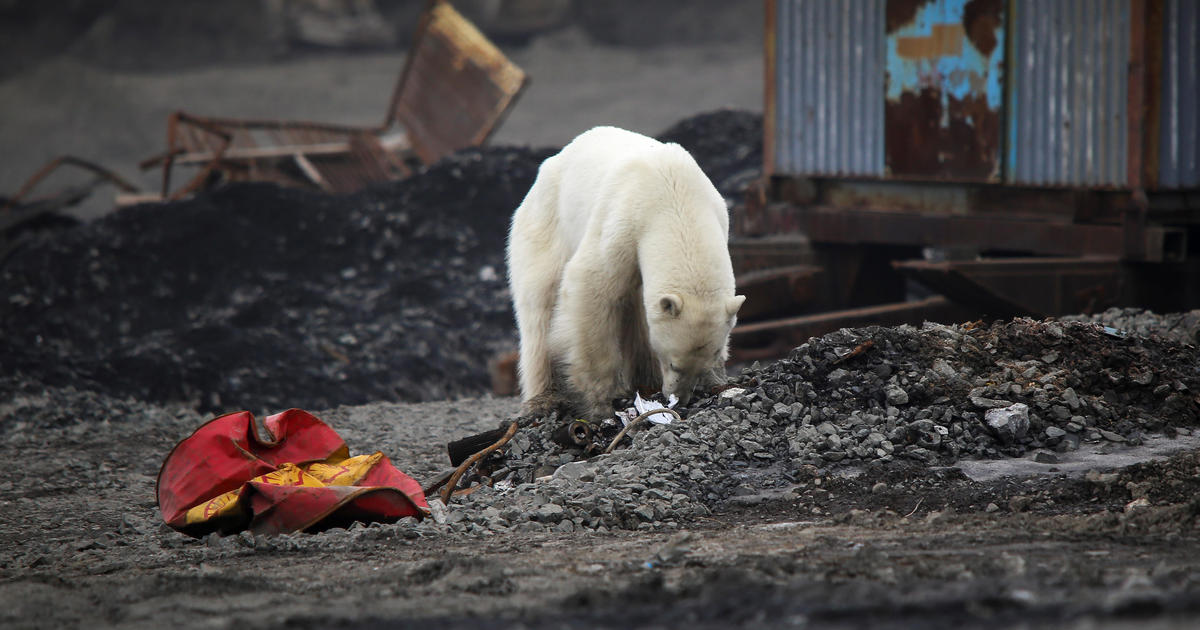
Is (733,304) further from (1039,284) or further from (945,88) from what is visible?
(945,88)

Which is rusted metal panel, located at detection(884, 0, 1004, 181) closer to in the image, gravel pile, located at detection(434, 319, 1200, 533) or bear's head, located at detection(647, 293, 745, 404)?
gravel pile, located at detection(434, 319, 1200, 533)

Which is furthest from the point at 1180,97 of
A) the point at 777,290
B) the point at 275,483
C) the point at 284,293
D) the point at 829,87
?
the point at 284,293

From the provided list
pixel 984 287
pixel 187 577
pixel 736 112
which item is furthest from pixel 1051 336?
pixel 736 112

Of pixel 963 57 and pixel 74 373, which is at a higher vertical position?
pixel 963 57

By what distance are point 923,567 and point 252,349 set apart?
269 inches

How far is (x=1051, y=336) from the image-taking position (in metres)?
5.58

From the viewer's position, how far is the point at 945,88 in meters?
8.29

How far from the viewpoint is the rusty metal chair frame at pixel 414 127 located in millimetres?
13172

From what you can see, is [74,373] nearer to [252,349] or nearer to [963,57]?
[252,349]

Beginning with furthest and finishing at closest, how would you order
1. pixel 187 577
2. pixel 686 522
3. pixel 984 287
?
pixel 984 287 → pixel 686 522 → pixel 187 577

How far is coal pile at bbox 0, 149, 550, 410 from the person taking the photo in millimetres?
8672

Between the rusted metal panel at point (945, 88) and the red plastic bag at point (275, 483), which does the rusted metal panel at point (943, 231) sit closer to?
the rusted metal panel at point (945, 88)

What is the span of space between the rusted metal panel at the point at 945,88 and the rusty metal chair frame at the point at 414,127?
597 cm

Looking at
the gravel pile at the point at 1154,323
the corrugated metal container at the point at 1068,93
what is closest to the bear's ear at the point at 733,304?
the gravel pile at the point at 1154,323
